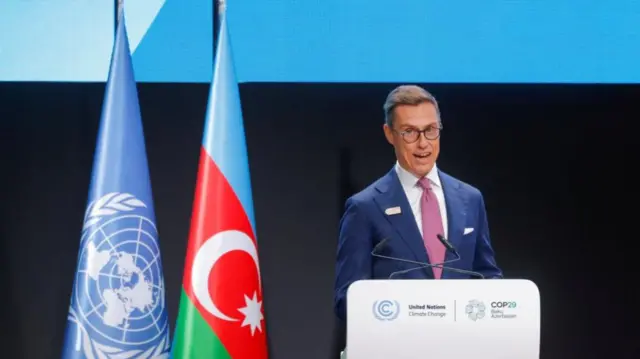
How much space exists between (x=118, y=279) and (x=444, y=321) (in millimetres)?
1460

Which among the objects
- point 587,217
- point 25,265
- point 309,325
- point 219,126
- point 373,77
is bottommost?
point 309,325

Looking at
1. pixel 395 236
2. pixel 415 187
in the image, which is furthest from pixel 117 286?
pixel 415 187

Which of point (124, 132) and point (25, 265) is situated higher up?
point (124, 132)

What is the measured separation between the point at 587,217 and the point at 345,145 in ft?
4.07

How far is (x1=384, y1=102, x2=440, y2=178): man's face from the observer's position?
2.82 meters

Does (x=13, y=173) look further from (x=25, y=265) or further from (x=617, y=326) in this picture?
(x=617, y=326)

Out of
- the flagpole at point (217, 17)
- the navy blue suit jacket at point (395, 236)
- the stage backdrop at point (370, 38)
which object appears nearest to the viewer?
the navy blue suit jacket at point (395, 236)

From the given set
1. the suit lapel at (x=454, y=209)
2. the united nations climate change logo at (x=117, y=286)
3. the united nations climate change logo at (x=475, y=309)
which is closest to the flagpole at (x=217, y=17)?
the united nations climate change logo at (x=117, y=286)

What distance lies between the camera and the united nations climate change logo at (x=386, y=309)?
6.61 feet

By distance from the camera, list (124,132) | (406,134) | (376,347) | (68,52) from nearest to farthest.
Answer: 1. (376,347)
2. (406,134)
3. (124,132)
4. (68,52)

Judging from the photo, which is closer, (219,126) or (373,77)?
(219,126)

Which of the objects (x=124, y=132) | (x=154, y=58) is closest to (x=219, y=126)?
(x=124, y=132)

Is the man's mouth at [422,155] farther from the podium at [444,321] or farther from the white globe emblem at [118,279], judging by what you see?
the white globe emblem at [118,279]

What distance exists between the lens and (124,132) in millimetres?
3113
